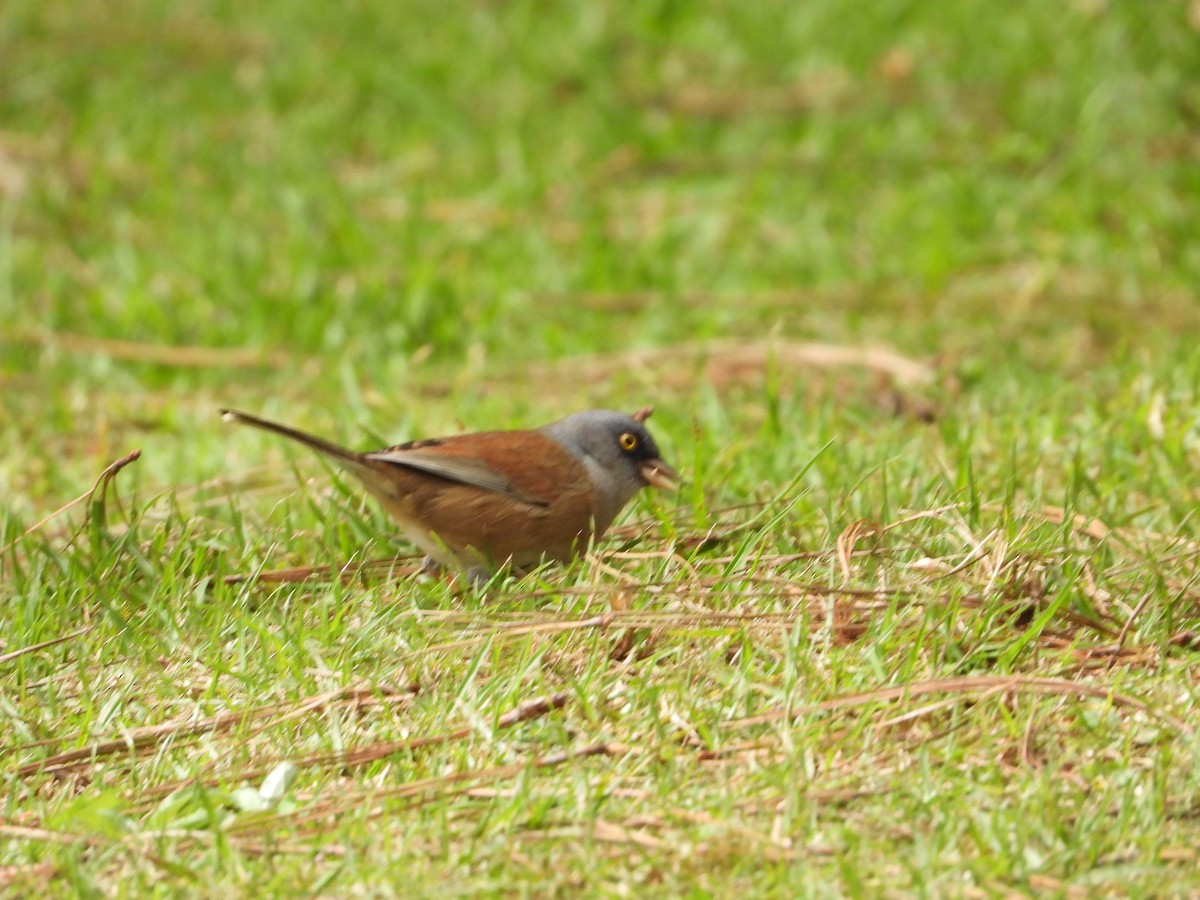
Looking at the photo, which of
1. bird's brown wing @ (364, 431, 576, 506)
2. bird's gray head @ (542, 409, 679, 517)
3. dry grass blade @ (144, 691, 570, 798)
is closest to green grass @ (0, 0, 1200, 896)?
dry grass blade @ (144, 691, 570, 798)

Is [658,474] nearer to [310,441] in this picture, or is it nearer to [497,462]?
[497,462]

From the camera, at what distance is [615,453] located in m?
4.42

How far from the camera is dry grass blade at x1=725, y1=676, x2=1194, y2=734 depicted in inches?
128

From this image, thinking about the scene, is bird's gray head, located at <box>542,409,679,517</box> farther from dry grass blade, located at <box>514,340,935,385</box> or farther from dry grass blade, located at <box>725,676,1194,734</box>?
dry grass blade, located at <box>514,340,935,385</box>

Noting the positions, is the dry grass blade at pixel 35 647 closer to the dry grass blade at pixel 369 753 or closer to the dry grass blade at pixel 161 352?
the dry grass blade at pixel 369 753

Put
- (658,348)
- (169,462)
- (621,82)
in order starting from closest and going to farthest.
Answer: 1. (169,462)
2. (658,348)
3. (621,82)

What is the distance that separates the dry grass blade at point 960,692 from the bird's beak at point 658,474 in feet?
4.22

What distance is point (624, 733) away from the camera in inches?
130

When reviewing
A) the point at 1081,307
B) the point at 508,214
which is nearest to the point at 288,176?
the point at 508,214

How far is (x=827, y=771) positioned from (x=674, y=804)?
11.6 inches

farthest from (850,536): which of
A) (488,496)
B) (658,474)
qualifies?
(488,496)

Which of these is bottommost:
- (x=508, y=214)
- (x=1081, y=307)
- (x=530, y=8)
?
(x=1081, y=307)

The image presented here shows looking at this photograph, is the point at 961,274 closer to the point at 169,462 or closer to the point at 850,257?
the point at 850,257

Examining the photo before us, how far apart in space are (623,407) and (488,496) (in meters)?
1.86
